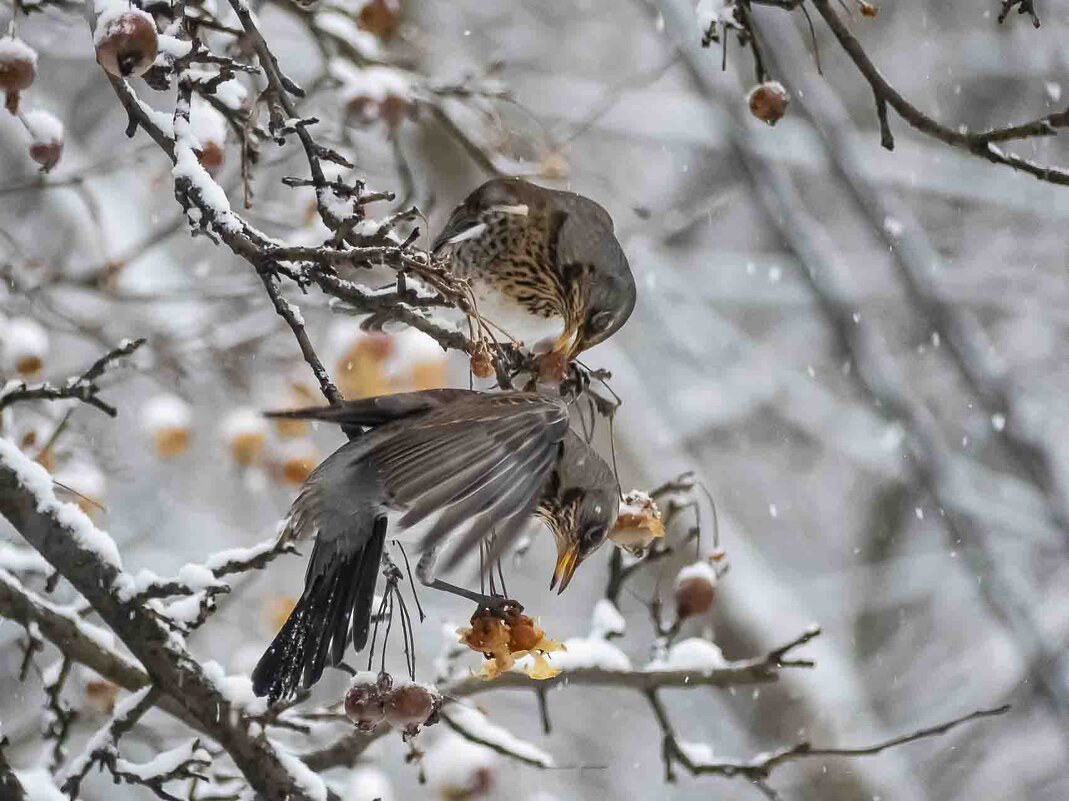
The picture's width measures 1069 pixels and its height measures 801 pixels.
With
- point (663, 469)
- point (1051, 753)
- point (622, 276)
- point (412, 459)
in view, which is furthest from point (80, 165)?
point (1051, 753)

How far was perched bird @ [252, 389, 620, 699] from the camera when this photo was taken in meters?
1.70

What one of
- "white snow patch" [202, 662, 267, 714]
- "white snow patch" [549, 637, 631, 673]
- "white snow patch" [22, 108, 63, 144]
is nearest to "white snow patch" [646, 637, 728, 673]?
"white snow patch" [549, 637, 631, 673]

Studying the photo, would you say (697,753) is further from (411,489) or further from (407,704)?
(411,489)

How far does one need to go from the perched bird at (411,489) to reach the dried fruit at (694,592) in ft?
2.13

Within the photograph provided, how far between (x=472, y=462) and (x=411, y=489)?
3.6 inches

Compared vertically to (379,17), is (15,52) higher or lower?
lower

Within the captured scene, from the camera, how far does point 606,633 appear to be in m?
2.80

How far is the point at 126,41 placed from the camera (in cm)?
175

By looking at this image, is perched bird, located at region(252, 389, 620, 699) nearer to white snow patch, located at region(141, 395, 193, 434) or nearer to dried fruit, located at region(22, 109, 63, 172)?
dried fruit, located at region(22, 109, 63, 172)

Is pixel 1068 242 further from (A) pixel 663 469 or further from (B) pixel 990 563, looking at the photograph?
(A) pixel 663 469

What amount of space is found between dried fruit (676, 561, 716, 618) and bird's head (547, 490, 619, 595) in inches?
26.3

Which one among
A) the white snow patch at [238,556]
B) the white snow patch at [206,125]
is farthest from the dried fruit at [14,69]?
the white snow patch at [238,556]

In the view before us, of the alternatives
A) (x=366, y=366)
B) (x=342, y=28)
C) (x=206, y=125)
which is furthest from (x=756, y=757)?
(x=342, y=28)

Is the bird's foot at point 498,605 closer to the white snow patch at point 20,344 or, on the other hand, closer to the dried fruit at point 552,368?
the dried fruit at point 552,368
